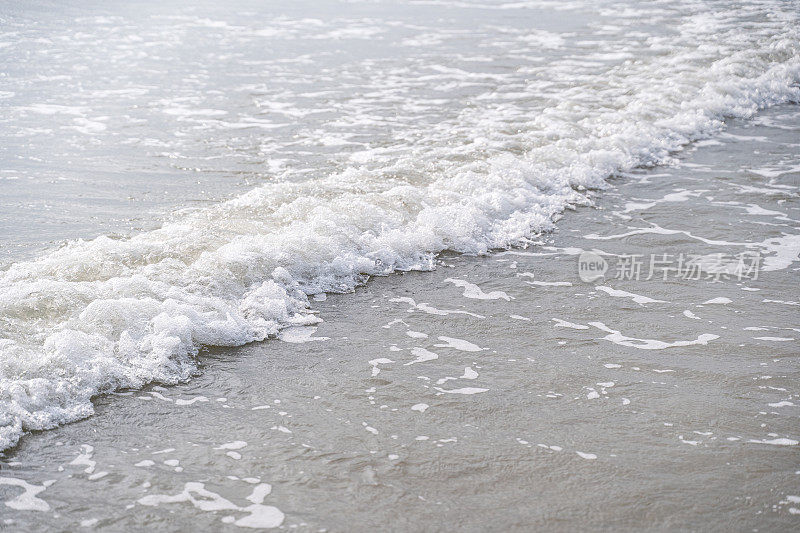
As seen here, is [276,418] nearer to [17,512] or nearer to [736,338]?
[17,512]

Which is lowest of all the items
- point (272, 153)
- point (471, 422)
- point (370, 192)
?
point (471, 422)

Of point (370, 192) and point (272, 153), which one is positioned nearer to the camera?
point (370, 192)

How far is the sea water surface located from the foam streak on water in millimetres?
22

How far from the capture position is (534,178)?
24.2 feet

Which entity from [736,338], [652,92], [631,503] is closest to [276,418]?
[631,503]

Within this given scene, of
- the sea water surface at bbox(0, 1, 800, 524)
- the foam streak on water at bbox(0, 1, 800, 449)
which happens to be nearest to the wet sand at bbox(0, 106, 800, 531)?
the foam streak on water at bbox(0, 1, 800, 449)

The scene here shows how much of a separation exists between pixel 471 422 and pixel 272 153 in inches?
218

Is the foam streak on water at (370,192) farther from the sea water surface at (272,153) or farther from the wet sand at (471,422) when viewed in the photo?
the wet sand at (471,422)

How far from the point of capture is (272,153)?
832 cm

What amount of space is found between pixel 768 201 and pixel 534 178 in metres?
2.22

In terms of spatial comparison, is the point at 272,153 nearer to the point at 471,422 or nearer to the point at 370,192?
the point at 370,192

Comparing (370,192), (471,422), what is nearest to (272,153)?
(370,192)

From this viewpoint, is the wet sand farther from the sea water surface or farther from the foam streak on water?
the sea water surface

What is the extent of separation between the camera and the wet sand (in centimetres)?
291
